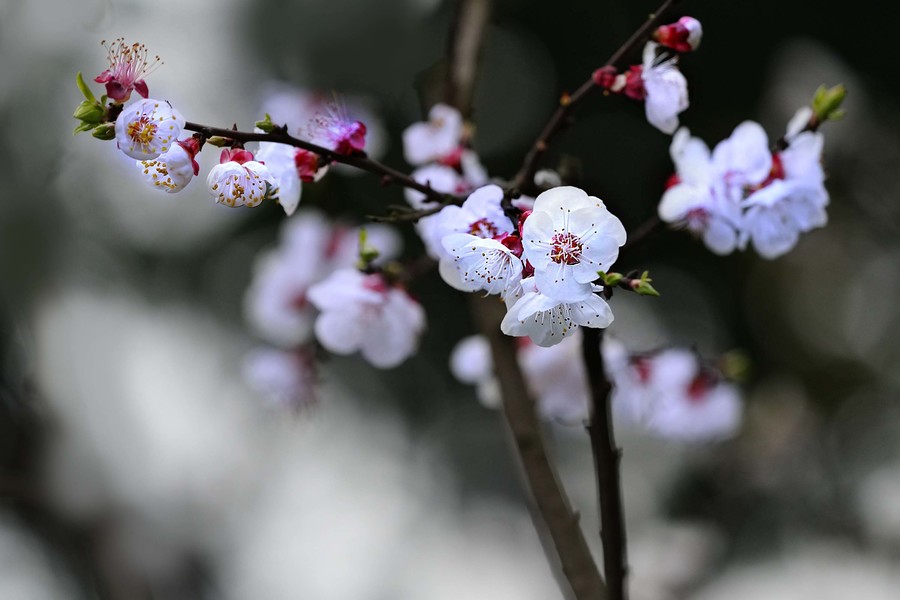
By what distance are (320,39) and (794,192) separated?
4.39 metres

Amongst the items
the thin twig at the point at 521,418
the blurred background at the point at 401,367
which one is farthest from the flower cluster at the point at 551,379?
the blurred background at the point at 401,367

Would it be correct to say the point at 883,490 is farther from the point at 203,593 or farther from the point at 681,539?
the point at 203,593

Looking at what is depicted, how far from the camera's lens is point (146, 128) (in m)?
0.72

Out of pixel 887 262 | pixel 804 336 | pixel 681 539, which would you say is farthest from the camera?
pixel 804 336

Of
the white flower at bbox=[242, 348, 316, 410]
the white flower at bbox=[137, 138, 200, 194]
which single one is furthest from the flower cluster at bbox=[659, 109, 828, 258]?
the white flower at bbox=[242, 348, 316, 410]

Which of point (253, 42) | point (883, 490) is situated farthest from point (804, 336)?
point (253, 42)

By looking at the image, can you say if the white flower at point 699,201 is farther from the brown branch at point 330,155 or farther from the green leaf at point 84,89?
the green leaf at point 84,89

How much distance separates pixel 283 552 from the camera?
5.15 m

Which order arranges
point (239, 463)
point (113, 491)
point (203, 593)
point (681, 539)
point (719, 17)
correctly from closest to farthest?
point (113, 491)
point (203, 593)
point (681, 539)
point (239, 463)
point (719, 17)

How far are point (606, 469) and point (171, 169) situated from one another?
1.74 ft

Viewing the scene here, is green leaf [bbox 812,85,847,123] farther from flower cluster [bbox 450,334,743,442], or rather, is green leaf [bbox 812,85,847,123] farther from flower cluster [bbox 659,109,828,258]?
flower cluster [bbox 450,334,743,442]

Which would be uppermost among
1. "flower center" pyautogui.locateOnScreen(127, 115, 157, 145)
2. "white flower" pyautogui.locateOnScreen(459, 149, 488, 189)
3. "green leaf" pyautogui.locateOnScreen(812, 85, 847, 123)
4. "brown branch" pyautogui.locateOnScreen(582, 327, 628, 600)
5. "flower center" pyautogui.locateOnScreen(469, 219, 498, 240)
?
"green leaf" pyautogui.locateOnScreen(812, 85, 847, 123)

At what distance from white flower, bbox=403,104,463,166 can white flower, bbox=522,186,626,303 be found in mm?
483

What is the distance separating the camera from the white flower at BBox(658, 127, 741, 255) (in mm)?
957
